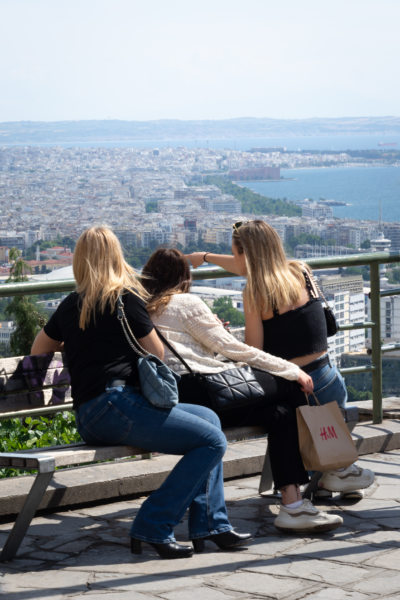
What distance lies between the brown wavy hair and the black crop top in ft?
1.63

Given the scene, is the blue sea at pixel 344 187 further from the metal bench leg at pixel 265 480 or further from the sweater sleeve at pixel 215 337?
the sweater sleeve at pixel 215 337

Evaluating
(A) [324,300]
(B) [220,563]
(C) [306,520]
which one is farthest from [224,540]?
(A) [324,300]

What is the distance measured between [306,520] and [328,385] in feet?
2.48

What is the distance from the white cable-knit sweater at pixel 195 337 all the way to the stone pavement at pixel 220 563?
2.63 ft

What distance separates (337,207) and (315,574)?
422 ft

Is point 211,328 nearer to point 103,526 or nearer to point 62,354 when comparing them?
point 62,354

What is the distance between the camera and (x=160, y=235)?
94.8 meters

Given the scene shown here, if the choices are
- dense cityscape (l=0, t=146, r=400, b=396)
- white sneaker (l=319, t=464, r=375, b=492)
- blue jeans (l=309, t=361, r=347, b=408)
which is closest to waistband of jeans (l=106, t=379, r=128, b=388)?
blue jeans (l=309, t=361, r=347, b=408)

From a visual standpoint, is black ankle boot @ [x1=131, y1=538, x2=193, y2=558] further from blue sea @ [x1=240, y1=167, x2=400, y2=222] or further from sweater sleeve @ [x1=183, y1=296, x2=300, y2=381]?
blue sea @ [x1=240, y1=167, x2=400, y2=222]

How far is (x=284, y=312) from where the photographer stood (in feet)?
15.1

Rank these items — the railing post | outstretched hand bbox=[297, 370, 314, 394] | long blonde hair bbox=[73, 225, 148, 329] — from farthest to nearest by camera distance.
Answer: the railing post
outstretched hand bbox=[297, 370, 314, 394]
long blonde hair bbox=[73, 225, 148, 329]

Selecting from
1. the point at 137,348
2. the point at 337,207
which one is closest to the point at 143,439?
the point at 137,348

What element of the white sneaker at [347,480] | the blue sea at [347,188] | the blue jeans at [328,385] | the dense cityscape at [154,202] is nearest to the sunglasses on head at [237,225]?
the blue jeans at [328,385]

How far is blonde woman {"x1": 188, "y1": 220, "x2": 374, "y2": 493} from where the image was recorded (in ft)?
14.9
